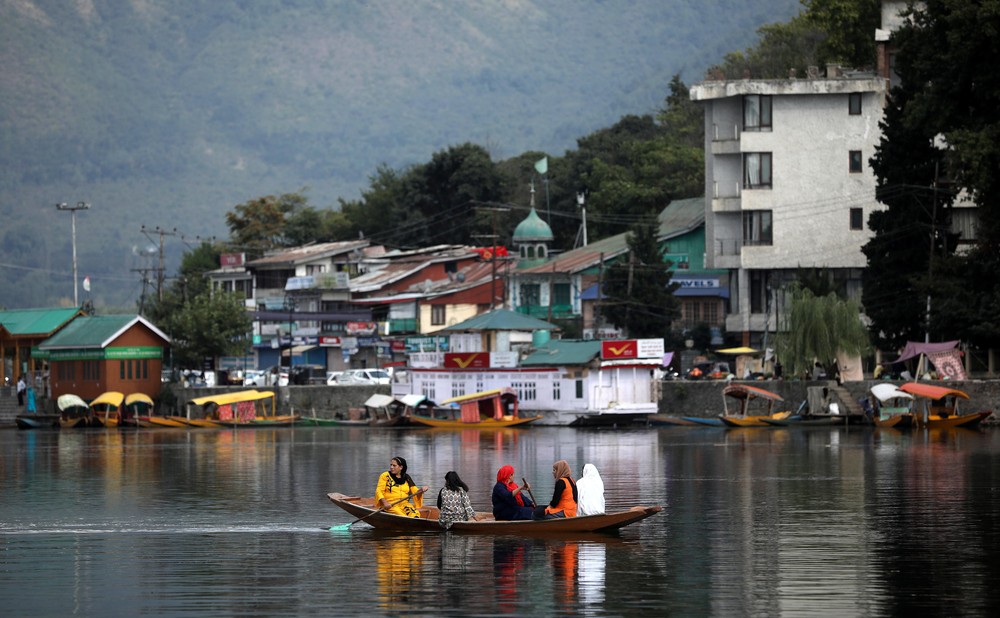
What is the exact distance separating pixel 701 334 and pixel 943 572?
64.0m

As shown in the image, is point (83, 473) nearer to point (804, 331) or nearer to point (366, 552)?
point (366, 552)

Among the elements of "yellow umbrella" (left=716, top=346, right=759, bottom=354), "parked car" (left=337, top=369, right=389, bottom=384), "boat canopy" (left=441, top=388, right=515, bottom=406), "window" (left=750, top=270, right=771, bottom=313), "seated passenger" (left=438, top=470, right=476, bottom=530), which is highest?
"window" (left=750, top=270, right=771, bottom=313)

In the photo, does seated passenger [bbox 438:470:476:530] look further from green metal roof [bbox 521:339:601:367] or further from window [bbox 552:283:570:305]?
window [bbox 552:283:570:305]

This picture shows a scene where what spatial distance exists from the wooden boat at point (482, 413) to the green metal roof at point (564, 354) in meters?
2.06

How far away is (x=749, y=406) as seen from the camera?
75.4m

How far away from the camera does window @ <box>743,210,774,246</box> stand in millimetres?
86062

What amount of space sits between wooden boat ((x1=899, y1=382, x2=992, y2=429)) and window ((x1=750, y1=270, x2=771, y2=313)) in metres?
19.0

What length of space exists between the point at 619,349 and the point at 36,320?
37919mm

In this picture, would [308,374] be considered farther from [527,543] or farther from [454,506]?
[527,543]

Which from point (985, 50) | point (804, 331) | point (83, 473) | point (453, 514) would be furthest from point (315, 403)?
point (453, 514)

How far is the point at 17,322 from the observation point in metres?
94.1

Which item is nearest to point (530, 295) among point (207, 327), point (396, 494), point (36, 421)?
point (207, 327)

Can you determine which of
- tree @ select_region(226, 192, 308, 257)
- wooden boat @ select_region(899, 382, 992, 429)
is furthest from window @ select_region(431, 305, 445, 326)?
tree @ select_region(226, 192, 308, 257)

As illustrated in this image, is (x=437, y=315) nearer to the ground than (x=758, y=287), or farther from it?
nearer to the ground
